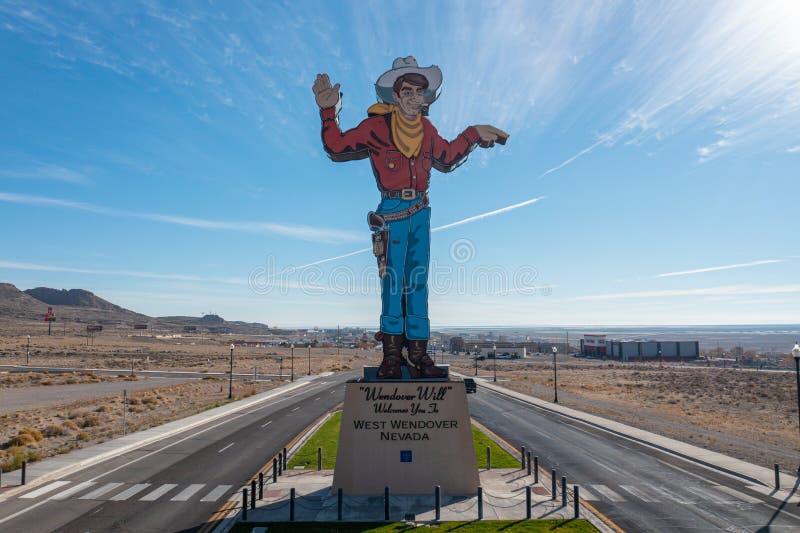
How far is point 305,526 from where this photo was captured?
14.1m

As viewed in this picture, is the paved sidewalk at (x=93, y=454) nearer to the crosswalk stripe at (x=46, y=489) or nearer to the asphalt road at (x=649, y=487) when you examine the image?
the crosswalk stripe at (x=46, y=489)

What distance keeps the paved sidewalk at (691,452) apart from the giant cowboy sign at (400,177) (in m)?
13.7

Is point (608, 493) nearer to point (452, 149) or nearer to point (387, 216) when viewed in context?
point (387, 216)

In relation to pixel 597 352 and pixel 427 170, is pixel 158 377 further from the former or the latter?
pixel 597 352

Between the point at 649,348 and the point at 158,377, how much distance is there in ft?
350

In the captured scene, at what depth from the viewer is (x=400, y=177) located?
19359 millimetres

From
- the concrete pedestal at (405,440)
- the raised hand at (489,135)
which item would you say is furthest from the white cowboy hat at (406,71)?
the concrete pedestal at (405,440)


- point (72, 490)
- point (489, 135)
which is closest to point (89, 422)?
point (72, 490)

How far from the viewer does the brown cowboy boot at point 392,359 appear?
723 inches

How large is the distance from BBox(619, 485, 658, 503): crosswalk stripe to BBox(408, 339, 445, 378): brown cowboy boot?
800 centimetres

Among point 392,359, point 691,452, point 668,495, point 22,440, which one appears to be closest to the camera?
point 668,495

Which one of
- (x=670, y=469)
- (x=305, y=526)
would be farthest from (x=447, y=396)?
(x=670, y=469)

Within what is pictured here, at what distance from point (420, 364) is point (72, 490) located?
13731 mm

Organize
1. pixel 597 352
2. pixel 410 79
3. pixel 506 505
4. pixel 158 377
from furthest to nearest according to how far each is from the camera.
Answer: pixel 597 352 → pixel 158 377 → pixel 410 79 → pixel 506 505
